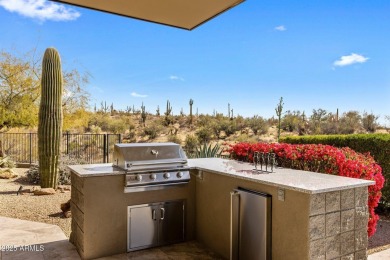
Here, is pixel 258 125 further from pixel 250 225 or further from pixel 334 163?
pixel 250 225

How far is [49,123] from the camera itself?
749 centimetres

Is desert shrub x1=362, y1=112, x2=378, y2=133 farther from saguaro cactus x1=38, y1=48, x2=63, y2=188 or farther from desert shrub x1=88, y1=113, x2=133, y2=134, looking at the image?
saguaro cactus x1=38, y1=48, x2=63, y2=188

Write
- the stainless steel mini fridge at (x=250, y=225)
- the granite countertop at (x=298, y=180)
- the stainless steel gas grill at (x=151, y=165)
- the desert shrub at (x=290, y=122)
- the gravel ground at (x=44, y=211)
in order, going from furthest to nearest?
the desert shrub at (x=290, y=122) < the gravel ground at (x=44, y=211) < the stainless steel gas grill at (x=151, y=165) < the stainless steel mini fridge at (x=250, y=225) < the granite countertop at (x=298, y=180)

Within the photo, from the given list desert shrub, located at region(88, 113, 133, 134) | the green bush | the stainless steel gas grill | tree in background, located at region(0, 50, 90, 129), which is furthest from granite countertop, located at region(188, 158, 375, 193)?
desert shrub, located at region(88, 113, 133, 134)

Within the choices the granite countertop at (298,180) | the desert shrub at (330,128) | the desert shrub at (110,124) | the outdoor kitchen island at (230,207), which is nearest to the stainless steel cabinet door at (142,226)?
the outdoor kitchen island at (230,207)

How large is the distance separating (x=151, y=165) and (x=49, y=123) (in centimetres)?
508

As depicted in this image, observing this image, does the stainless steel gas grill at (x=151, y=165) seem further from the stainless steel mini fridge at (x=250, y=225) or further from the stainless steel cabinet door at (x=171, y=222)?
the stainless steel mini fridge at (x=250, y=225)

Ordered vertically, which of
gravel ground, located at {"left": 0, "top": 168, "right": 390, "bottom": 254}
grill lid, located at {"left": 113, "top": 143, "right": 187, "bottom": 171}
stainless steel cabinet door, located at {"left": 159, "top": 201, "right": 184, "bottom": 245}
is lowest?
gravel ground, located at {"left": 0, "top": 168, "right": 390, "bottom": 254}

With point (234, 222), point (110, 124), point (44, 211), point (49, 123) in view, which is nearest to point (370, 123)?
point (110, 124)

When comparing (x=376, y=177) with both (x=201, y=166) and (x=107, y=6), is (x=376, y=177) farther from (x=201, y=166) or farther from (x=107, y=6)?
(x=107, y=6)

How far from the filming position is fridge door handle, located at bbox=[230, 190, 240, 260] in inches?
121

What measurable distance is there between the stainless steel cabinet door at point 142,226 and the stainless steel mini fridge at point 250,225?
3.28 feet

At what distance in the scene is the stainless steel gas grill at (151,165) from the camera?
11.3 ft

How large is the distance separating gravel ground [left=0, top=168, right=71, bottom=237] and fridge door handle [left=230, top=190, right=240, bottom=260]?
2476 millimetres
